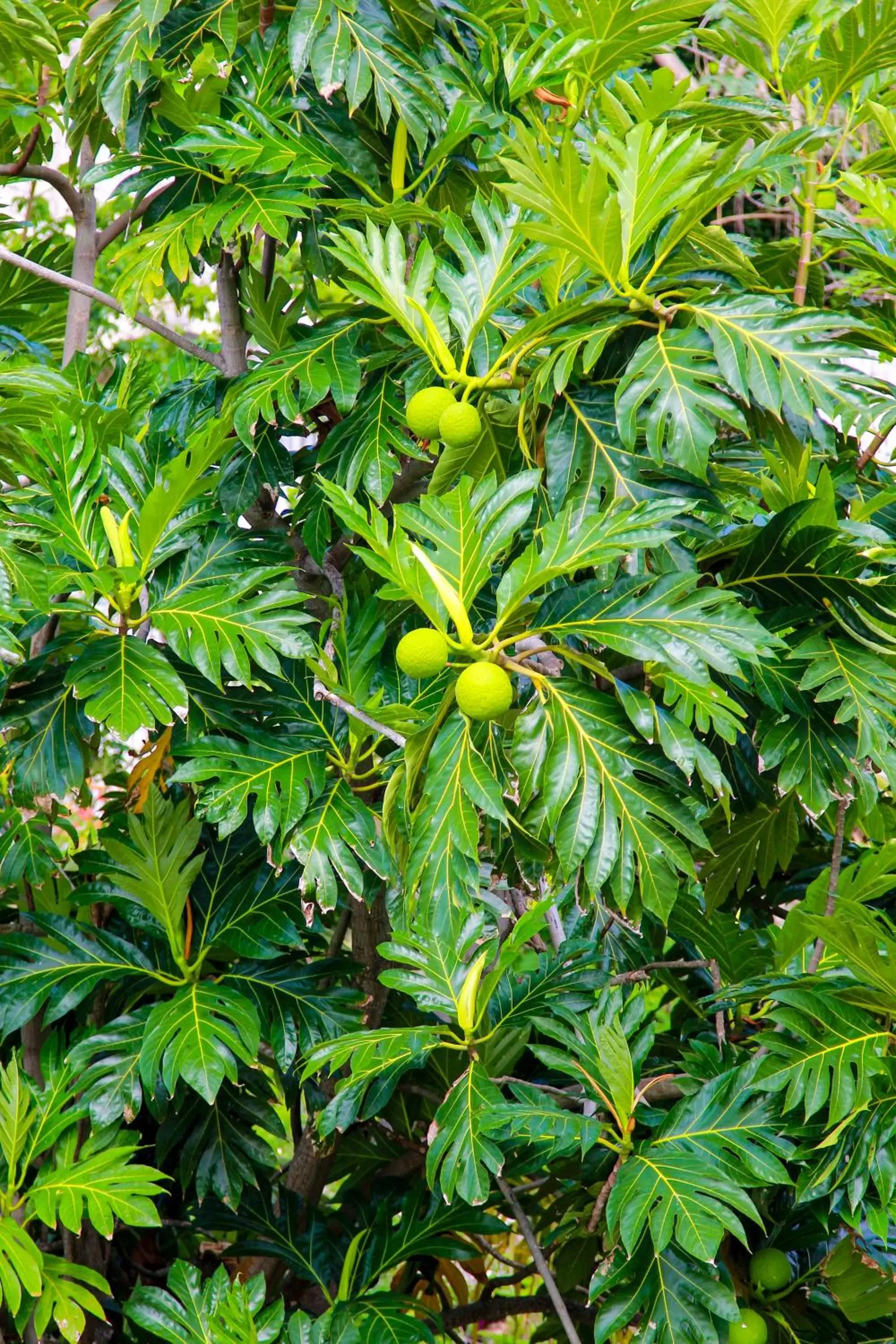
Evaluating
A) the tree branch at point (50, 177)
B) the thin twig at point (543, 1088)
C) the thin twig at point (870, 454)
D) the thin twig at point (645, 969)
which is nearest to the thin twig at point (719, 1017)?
the thin twig at point (645, 969)

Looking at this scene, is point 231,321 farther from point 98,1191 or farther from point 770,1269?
point 770,1269

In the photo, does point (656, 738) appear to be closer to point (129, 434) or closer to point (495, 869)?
point (495, 869)

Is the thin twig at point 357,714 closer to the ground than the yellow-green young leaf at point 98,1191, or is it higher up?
higher up

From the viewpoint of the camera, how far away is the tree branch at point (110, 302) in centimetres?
175

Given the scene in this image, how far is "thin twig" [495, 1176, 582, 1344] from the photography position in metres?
1.48

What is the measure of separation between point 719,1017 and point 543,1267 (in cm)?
36

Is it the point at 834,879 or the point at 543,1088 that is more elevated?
the point at 834,879

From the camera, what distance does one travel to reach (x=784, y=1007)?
1.47 meters

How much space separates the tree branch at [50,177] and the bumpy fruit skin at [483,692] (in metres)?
1.34

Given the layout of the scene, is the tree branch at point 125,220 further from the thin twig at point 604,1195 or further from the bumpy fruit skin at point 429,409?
the thin twig at point 604,1195

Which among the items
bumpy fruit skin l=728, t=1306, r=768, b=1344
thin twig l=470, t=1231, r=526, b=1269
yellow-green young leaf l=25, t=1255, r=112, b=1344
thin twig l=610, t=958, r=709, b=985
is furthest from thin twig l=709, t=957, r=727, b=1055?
yellow-green young leaf l=25, t=1255, r=112, b=1344

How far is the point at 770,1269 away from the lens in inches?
60.1

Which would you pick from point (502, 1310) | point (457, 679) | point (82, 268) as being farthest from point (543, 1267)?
point (82, 268)

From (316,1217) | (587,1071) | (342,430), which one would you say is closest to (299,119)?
(342,430)
